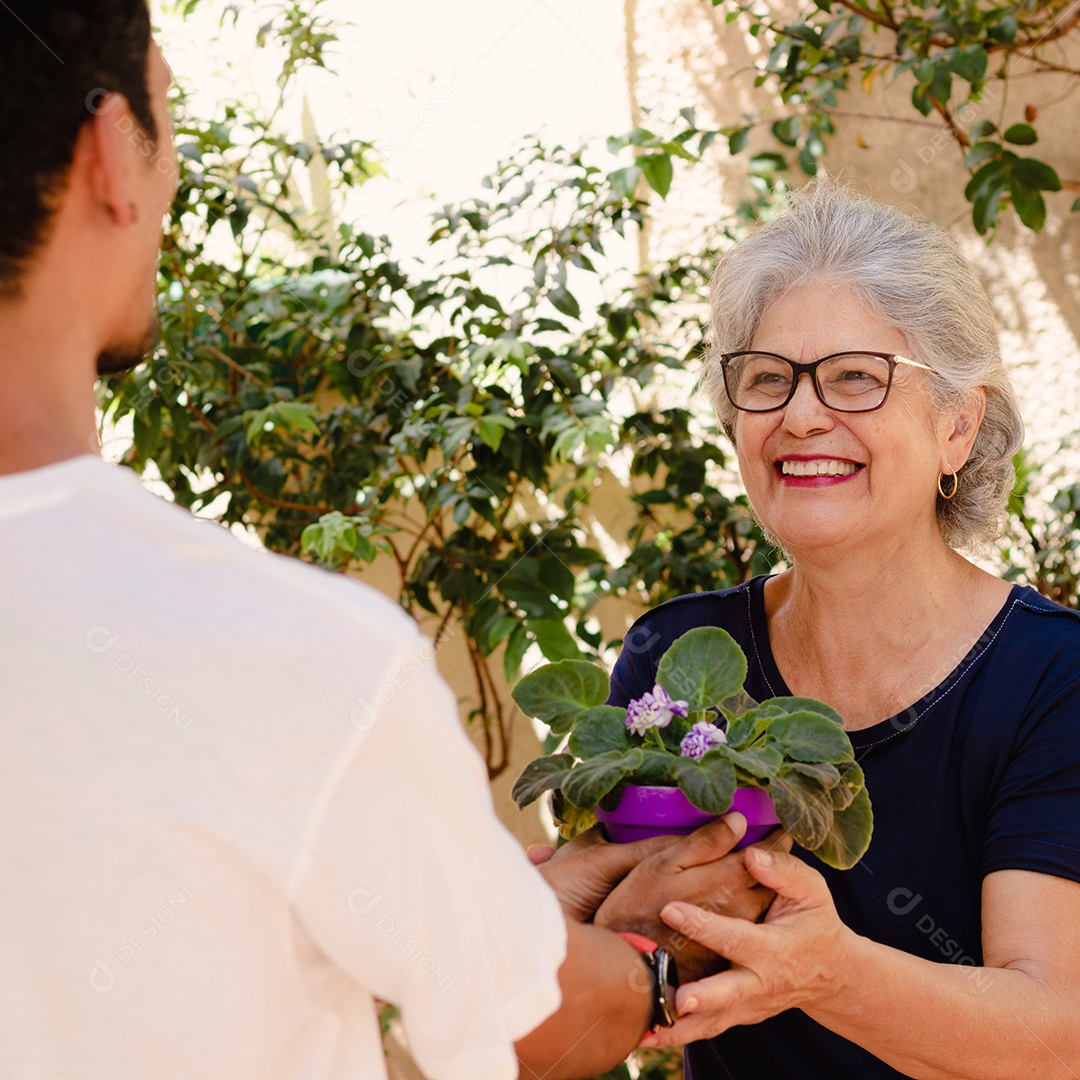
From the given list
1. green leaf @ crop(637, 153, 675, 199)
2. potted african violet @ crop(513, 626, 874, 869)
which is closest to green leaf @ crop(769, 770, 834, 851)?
potted african violet @ crop(513, 626, 874, 869)

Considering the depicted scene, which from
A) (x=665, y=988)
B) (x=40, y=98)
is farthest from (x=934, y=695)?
(x=40, y=98)

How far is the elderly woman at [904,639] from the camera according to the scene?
135cm

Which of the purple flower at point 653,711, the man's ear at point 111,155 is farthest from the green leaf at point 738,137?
the man's ear at point 111,155

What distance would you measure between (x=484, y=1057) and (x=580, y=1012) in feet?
0.59

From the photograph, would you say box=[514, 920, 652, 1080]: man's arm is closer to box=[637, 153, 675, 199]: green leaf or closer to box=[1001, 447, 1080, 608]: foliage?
box=[637, 153, 675, 199]: green leaf

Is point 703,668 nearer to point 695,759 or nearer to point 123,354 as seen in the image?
point 695,759

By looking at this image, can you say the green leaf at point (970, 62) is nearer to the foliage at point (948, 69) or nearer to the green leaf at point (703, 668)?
the foliage at point (948, 69)

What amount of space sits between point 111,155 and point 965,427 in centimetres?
140

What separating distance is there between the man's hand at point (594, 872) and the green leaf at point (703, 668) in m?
0.19

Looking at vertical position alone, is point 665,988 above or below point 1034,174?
below

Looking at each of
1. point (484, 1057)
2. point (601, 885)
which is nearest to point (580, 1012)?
point (484, 1057)

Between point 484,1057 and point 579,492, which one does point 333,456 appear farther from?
point 484,1057

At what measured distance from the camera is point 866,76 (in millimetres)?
3107

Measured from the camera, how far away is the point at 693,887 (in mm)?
1188
